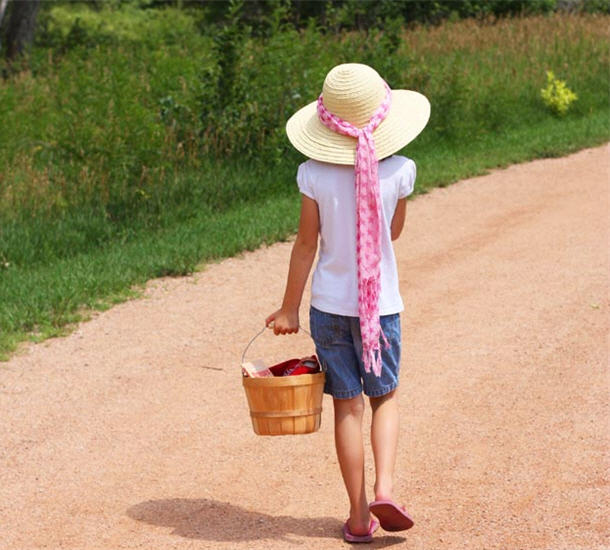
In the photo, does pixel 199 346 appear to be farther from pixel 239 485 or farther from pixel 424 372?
pixel 239 485

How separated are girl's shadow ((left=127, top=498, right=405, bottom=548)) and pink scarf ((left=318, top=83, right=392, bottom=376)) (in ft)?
2.81

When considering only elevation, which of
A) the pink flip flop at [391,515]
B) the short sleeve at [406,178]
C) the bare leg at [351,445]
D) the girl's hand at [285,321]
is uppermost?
the short sleeve at [406,178]

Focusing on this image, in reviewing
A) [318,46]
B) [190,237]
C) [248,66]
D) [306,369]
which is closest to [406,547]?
[306,369]

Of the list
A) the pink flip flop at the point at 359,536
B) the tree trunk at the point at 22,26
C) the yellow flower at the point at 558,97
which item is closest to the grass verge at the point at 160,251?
the yellow flower at the point at 558,97

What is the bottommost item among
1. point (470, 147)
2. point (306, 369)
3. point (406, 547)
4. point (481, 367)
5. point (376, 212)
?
point (470, 147)

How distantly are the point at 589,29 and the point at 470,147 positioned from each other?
247 inches

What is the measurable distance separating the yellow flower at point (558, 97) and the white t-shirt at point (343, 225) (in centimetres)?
1179

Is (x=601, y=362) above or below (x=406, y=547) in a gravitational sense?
below

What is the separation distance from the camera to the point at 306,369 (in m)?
4.50

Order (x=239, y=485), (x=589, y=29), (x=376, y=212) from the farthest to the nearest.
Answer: (x=589, y=29), (x=239, y=485), (x=376, y=212)

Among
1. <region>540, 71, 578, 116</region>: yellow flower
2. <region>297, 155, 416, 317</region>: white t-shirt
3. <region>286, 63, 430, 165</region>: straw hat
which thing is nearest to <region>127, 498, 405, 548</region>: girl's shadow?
<region>297, 155, 416, 317</region>: white t-shirt

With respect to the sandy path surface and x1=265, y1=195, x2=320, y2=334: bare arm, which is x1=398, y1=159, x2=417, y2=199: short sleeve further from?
the sandy path surface

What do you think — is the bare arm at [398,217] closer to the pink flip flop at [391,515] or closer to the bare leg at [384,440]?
the bare leg at [384,440]

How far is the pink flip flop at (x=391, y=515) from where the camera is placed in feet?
14.3
